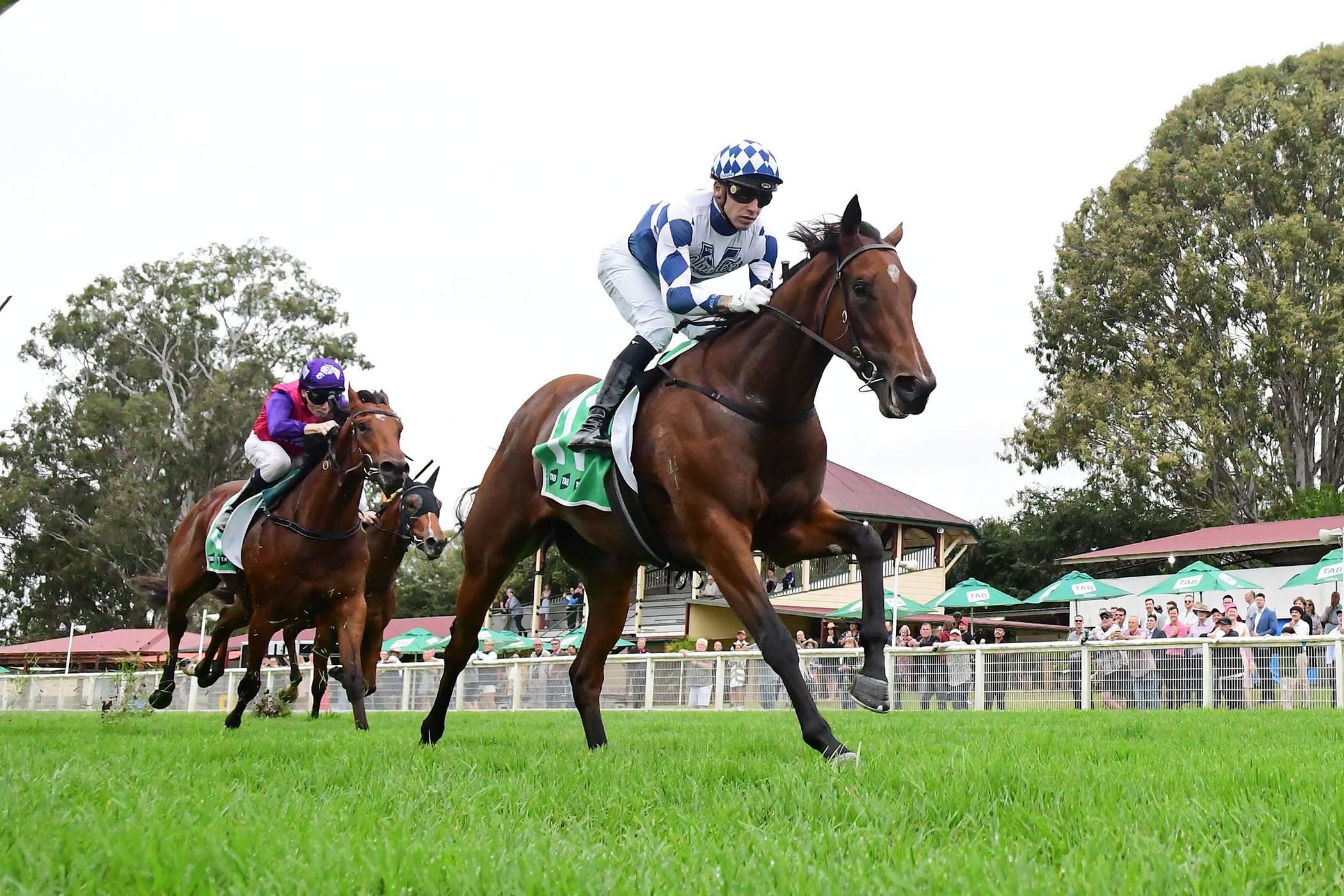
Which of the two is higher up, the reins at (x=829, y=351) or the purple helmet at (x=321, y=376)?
the purple helmet at (x=321, y=376)

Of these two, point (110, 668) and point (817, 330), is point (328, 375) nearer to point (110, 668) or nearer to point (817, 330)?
point (817, 330)

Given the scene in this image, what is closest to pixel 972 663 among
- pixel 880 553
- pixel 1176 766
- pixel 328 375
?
pixel 328 375

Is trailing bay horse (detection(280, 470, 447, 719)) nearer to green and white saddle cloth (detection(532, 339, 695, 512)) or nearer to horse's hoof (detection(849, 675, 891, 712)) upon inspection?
green and white saddle cloth (detection(532, 339, 695, 512))

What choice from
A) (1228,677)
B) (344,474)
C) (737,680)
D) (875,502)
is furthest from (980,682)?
(875,502)

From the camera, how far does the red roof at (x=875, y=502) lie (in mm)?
38281

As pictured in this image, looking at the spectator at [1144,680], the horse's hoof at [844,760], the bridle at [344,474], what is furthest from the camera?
the spectator at [1144,680]

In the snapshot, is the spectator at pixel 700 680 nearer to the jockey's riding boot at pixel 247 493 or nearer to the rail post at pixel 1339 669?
the rail post at pixel 1339 669

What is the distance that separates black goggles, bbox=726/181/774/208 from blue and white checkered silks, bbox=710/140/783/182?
0.23ft

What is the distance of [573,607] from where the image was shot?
37406mm

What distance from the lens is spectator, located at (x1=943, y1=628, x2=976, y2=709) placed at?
13.9 metres

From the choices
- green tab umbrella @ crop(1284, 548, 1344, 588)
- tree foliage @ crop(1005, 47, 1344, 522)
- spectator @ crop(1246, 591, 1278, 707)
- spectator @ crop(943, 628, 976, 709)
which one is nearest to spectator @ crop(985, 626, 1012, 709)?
spectator @ crop(943, 628, 976, 709)

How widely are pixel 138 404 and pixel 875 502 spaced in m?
26.3

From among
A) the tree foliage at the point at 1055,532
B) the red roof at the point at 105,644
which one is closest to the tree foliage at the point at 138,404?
the red roof at the point at 105,644

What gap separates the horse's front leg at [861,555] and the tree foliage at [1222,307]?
31.0 m
